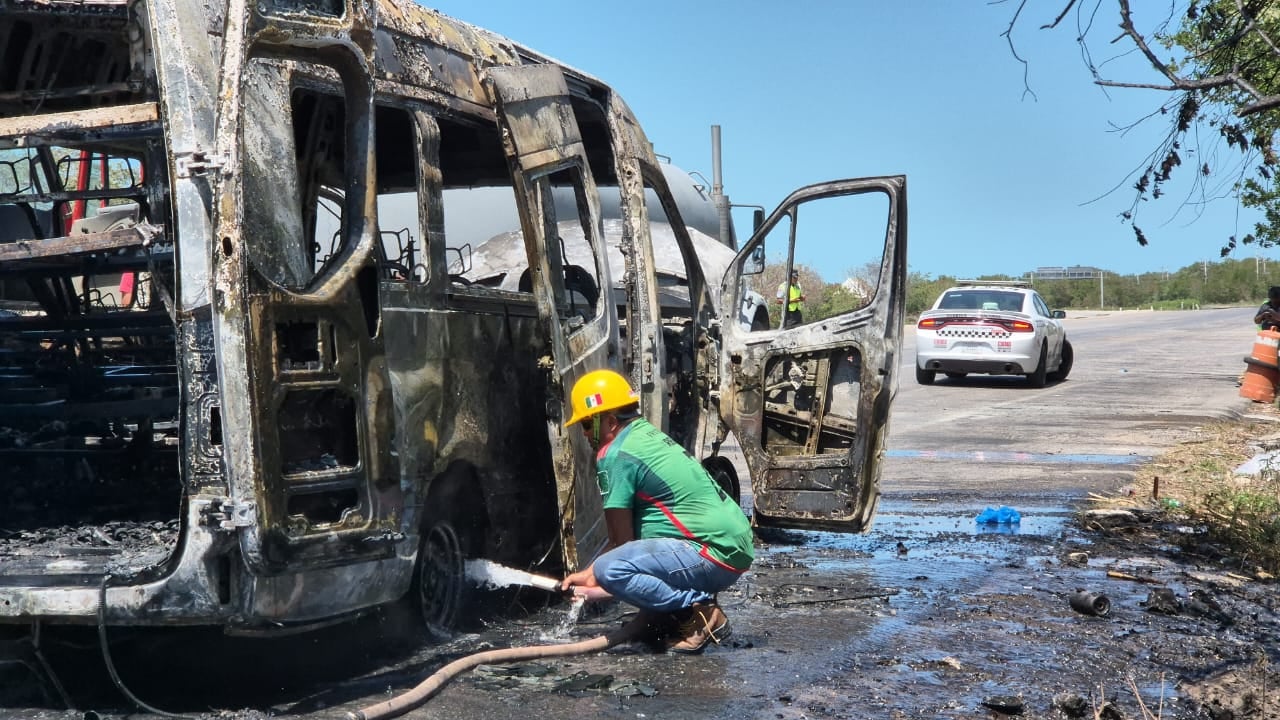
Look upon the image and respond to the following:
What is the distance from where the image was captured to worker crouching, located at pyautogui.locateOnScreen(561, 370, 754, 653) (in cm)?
534

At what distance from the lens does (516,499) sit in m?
5.86

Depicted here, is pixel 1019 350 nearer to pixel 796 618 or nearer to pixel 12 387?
pixel 796 618

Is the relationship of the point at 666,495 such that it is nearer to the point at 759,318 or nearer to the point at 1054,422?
the point at 759,318

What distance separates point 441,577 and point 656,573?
0.86 meters

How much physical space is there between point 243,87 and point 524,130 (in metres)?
1.58

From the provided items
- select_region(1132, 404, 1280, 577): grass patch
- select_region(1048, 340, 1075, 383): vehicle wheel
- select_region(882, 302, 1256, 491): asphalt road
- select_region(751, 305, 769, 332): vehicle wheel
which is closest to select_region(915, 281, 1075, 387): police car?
select_region(882, 302, 1256, 491): asphalt road

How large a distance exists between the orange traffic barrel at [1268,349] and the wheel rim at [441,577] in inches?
524

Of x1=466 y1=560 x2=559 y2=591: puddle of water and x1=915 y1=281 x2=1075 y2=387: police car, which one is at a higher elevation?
x1=915 y1=281 x2=1075 y2=387: police car

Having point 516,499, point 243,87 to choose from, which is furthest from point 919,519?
point 243,87

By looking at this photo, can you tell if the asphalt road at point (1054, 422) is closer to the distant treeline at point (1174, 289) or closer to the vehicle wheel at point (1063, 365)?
the vehicle wheel at point (1063, 365)

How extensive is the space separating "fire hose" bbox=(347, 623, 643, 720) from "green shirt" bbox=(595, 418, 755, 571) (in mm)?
445

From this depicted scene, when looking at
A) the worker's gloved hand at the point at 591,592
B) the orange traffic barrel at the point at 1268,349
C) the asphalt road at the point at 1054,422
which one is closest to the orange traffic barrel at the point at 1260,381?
the orange traffic barrel at the point at 1268,349

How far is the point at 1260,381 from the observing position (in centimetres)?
1628

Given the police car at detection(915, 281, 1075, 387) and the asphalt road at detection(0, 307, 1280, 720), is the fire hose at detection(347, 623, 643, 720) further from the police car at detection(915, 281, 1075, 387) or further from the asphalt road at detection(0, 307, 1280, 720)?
the police car at detection(915, 281, 1075, 387)
